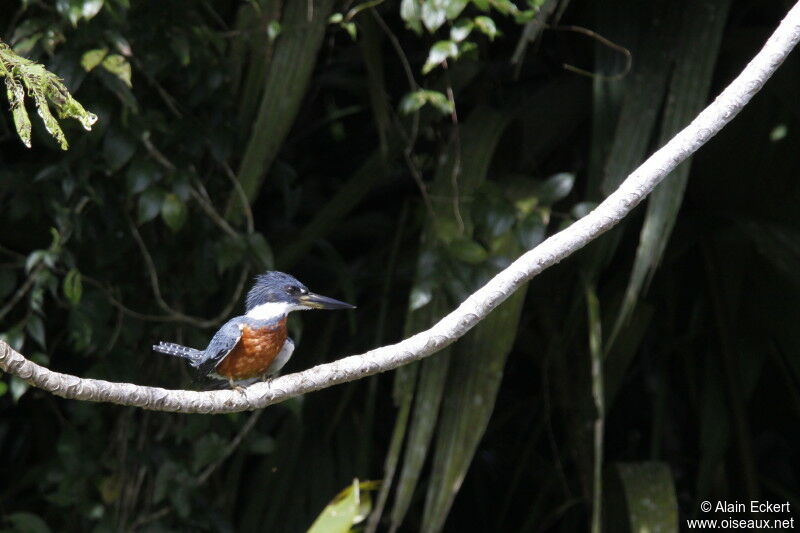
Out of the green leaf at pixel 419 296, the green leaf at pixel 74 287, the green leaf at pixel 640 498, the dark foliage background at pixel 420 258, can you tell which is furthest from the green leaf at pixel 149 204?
the green leaf at pixel 640 498

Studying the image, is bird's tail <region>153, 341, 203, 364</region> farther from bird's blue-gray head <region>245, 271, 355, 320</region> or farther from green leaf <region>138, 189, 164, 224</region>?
green leaf <region>138, 189, 164, 224</region>

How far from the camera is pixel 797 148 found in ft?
9.44

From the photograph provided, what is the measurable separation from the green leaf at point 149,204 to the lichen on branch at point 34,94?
101 cm

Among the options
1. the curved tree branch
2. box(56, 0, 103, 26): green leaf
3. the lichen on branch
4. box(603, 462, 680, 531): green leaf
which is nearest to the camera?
the lichen on branch

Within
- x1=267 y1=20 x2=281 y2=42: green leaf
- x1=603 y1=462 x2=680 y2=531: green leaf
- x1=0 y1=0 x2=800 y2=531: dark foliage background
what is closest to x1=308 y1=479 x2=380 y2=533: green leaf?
x1=0 y1=0 x2=800 y2=531: dark foliage background

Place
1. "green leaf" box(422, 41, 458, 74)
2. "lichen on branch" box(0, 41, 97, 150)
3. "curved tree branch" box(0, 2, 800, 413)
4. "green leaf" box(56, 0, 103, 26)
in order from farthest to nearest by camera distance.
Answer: "green leaf" box(422, 41, 458, 74), "green leaf" box(56, 0, 103, 26), "curved tree branch" box(0, 2, 800, 413), "lichen on branch" box(0, 41, 97, 150)

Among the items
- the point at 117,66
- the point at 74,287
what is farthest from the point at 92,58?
the point at 74,287

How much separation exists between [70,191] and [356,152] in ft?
3.46

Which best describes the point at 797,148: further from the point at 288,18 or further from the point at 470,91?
the point at 288,18

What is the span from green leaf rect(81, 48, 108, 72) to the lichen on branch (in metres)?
0.93

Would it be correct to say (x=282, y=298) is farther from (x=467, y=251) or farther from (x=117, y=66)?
(x=117, y=66)

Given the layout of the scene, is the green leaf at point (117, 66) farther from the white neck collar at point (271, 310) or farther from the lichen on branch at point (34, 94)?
the lichen on branch at point (34, 94)

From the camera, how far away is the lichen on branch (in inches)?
61.2

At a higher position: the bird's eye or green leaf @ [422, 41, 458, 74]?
green leaf @ [422, 41, 458, 74]
